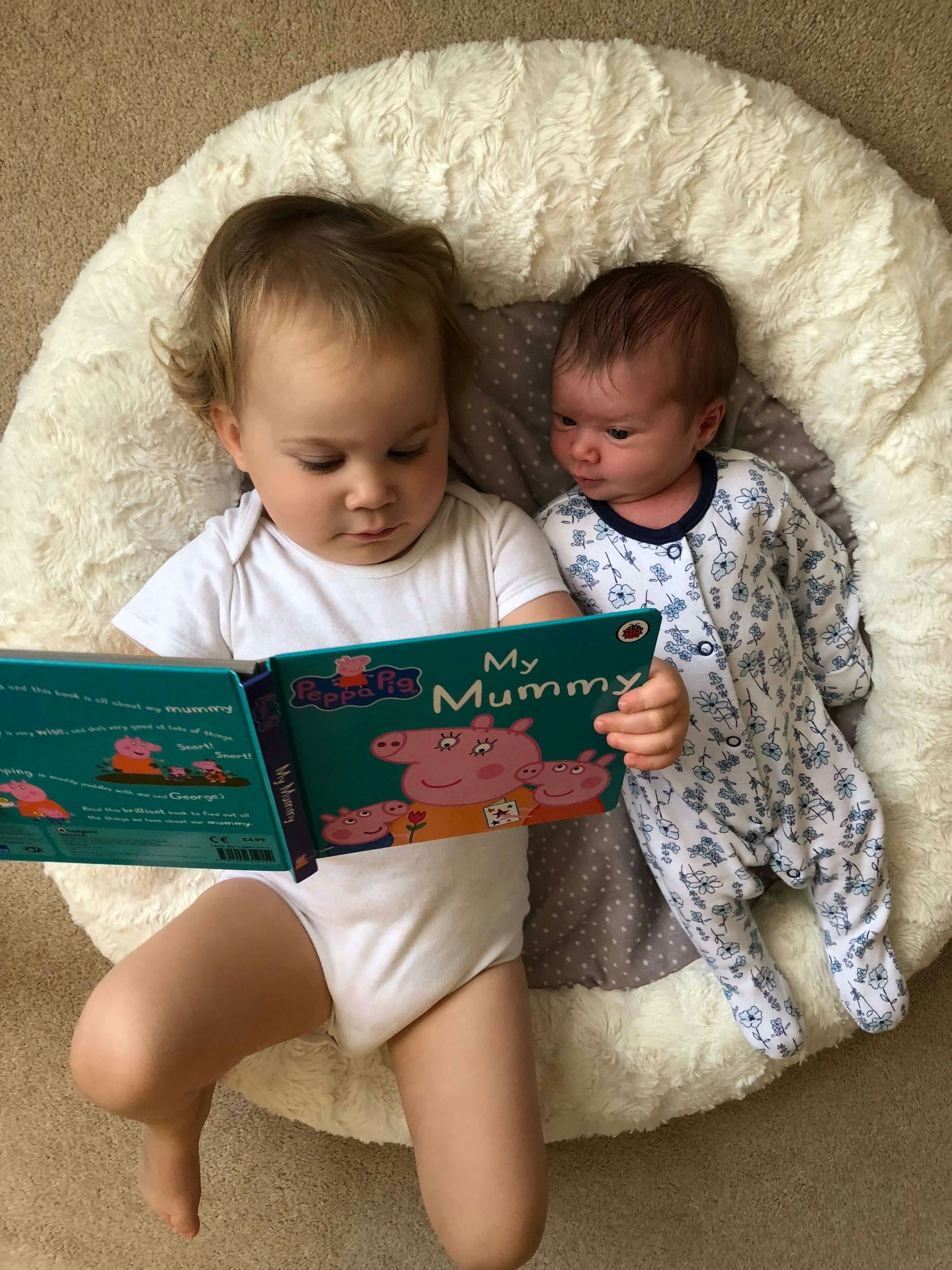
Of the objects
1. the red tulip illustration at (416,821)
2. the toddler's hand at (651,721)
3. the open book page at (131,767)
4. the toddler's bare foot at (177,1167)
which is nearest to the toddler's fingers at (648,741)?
the toddler's hand at (651,721)

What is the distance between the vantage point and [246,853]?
2.38 feet

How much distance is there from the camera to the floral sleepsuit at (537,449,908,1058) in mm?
886

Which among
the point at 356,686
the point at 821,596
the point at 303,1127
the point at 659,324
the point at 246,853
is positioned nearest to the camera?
the point at 356,686

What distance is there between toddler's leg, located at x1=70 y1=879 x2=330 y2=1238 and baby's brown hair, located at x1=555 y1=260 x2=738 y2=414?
60 centimetres

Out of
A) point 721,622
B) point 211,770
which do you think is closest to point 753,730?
point 721,622

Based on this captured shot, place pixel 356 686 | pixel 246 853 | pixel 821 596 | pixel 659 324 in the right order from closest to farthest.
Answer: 1. pixel 356 686
2. pixel 246 853
3. pixel 659 324
4. pixel 821 596

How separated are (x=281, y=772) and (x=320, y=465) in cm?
25

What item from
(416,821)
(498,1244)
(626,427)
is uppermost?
(626,427)

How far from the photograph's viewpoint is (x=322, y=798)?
0.71 meters

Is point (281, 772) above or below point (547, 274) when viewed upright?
below

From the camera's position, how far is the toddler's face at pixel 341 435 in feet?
2.32

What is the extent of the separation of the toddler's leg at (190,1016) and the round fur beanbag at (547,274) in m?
0.13

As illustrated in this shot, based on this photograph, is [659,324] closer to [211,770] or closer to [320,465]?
[320,465]

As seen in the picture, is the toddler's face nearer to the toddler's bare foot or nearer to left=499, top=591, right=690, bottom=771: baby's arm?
left=499, top=591, right=690, bottom=771: baby's arm
